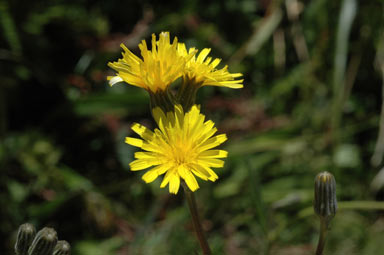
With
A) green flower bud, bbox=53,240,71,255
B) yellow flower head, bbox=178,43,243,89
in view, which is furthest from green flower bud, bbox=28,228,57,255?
yellow flower head, bbox=178,43,243,89

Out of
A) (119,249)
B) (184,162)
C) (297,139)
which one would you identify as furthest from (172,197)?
(184,162)

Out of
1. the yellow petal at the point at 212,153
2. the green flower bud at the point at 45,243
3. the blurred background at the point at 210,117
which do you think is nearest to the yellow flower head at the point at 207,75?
the yellow petal at the point at 212,153

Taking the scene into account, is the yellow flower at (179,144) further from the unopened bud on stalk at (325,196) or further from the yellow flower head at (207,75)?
the unopened bud on stalk at (325,196)

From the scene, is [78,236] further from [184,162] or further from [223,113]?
[184,162]

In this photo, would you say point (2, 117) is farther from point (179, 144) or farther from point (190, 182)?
point (190, 182)

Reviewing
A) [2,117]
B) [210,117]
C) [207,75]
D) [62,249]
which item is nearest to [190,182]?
[207,75]

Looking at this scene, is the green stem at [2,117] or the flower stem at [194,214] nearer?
the flower stem at [194,214]
